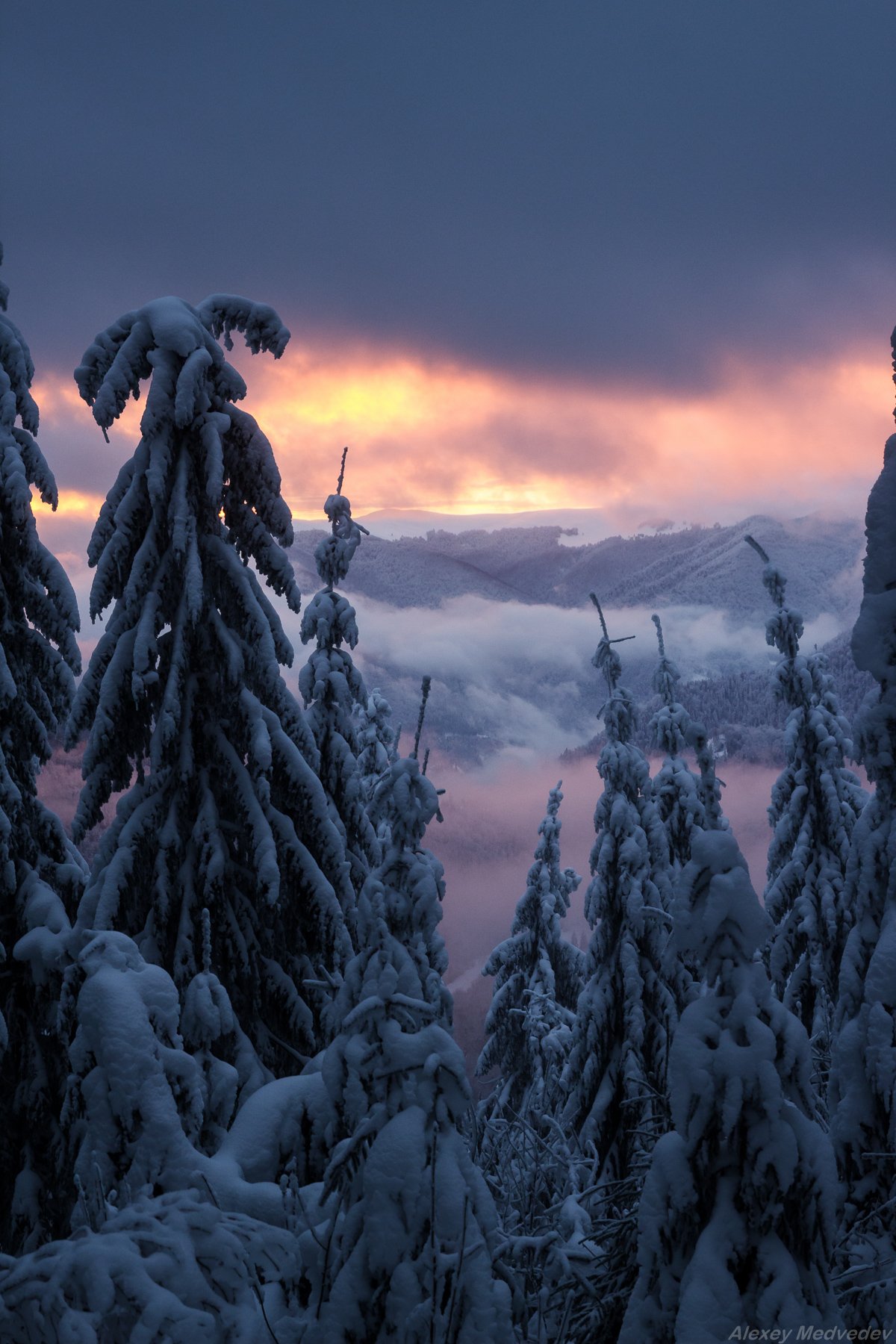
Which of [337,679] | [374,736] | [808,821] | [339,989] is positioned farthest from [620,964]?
[339,989]

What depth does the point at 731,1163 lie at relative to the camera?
355cm

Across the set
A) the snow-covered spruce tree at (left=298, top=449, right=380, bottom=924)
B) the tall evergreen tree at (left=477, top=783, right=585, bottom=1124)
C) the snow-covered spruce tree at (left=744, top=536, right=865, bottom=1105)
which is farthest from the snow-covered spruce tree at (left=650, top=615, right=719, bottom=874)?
the snow-covered spruce tree at (left=298, top=449, right=380, bottom=924)

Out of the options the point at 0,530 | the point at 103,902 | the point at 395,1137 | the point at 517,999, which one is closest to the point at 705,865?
the point at 395,1137

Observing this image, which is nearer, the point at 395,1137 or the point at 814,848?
the point at 395,1137

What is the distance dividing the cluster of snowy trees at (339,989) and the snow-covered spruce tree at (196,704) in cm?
4

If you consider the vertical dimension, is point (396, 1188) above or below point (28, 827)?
below

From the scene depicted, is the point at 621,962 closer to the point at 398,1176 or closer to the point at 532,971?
the point at 532,971

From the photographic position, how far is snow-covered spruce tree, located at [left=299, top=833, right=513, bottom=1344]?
3537mm

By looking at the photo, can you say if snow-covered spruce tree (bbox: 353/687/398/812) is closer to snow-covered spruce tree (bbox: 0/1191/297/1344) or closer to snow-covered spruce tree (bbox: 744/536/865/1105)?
snow-covered spruce tree (bbox: 744/536/865/1105)

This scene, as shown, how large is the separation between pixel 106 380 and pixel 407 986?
334 inches

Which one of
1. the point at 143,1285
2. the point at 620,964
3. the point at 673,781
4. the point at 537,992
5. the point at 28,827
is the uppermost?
the point at 673,781

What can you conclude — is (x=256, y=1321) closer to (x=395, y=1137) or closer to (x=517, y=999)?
(x=395, y=1137)

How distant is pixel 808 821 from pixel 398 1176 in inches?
711

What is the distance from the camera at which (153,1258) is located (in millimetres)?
3697
